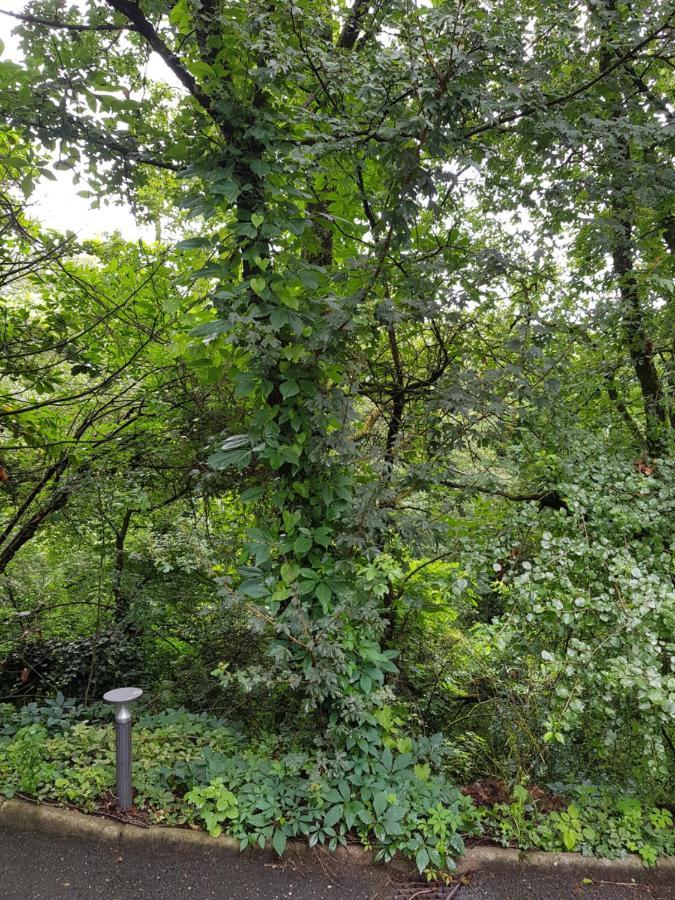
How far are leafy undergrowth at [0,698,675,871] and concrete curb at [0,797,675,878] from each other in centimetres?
4

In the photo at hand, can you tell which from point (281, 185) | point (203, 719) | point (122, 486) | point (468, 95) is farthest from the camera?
point (122, 486)

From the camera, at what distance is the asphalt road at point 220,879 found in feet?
7.05

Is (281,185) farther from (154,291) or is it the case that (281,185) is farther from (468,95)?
(154,291)

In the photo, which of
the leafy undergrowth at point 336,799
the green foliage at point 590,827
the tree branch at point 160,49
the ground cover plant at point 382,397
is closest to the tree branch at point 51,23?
the ground cover plant at point 382,397

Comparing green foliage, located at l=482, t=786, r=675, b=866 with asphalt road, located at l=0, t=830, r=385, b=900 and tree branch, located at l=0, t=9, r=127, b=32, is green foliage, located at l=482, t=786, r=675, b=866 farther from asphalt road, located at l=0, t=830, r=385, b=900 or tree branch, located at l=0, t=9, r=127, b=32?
tree branch, located at l=0, t=9, r=127, b=32

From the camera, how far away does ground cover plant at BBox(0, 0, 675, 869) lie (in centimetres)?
221

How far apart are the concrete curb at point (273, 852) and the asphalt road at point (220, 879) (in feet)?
0.08

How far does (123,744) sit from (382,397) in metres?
2.47

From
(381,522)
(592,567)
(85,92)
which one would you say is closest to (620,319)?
(592,567)

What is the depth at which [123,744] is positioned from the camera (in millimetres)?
2396

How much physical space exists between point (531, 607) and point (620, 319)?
198 centimetres

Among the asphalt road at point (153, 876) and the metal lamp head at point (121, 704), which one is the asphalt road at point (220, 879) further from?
the metal lamp head at point (121, 704)

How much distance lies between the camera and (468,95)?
6.72 feet

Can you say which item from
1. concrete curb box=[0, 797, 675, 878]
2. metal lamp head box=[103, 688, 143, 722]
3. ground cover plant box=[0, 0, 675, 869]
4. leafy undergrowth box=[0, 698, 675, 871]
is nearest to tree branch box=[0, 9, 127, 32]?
ground cover plant box=[0, 0, 675, 869]
